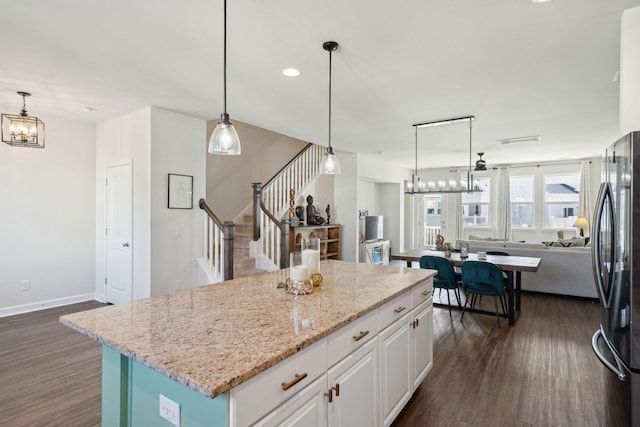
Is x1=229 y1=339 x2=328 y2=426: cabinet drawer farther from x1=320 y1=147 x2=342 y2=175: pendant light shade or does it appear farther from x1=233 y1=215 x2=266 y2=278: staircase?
x1=233 y1=215 x2=266 y2=278: staircase

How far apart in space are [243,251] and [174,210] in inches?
64.8

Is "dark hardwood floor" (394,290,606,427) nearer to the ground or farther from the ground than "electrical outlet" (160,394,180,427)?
nearer to the ground

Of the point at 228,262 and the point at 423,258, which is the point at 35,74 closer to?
the point at 228,262

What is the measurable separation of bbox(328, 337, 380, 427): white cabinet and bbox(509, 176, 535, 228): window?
8731mm

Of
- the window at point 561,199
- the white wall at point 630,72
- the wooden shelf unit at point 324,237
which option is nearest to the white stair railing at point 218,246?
the wooden shelf unit at point 324,237

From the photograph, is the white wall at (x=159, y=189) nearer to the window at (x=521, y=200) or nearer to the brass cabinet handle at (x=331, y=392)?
the brass cabinet handle at (x=331, y=392)

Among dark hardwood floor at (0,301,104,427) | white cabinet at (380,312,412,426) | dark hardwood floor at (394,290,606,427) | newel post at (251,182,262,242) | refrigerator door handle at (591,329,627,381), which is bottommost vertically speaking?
dark hardwood floor at (394,290,606,427)

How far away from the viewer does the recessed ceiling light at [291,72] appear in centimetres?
308

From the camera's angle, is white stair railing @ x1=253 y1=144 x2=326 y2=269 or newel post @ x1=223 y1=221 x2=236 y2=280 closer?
newel post @ x1=223 y1=221 x2=236 y2=280

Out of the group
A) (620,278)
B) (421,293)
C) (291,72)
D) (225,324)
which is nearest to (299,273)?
(225,324)

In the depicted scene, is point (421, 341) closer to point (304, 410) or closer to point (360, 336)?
point (360, 336)

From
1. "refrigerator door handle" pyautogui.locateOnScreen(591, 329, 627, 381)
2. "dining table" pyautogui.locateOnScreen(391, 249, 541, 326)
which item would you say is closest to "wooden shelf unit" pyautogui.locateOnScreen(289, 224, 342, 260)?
"dining table" pyautogui.locateOnScreen(391, 249, 541, 326)

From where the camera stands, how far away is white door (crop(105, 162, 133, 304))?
4497mm

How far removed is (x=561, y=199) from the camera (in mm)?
8602
